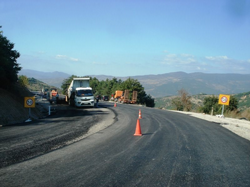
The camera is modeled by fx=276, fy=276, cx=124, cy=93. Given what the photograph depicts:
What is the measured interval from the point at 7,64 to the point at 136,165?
1512 centimetres

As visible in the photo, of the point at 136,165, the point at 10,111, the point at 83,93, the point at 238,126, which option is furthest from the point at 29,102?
the point at 238,126

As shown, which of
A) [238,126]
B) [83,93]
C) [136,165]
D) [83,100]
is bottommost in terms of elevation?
[136,165]

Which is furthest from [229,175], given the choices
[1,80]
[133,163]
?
[1,80]

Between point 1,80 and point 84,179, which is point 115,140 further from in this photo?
point 1,80

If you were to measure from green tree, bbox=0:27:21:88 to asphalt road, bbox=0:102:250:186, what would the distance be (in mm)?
11142

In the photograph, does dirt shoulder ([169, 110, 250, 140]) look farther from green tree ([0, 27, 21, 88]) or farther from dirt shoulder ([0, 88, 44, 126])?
green tree ([0, 27, 21, 88])

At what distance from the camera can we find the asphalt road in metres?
5.70

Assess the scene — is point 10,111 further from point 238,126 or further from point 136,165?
point 238,126

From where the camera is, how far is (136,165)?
6828mm

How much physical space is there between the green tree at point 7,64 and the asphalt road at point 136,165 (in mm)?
Answer: 11142

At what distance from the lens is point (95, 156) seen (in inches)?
303

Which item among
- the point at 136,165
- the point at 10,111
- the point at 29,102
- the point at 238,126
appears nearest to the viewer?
the point at 136,165

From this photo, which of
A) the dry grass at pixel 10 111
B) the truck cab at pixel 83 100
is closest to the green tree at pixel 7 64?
the dry grass at pixel 10 111

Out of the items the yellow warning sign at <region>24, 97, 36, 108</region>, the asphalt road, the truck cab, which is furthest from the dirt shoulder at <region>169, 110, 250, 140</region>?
the truck cab
